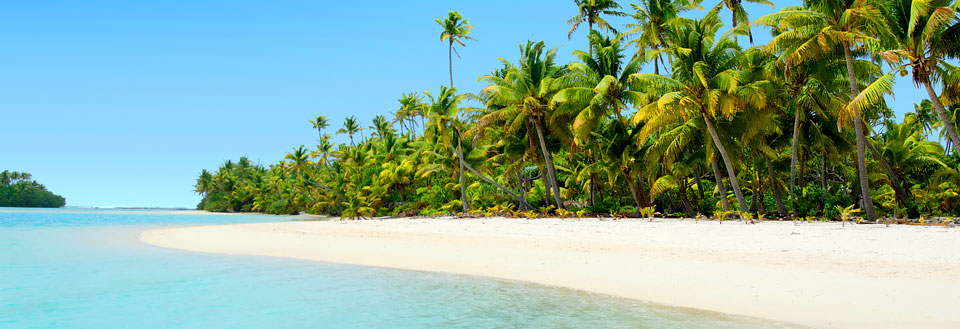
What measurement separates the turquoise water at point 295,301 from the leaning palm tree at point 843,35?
11.5m

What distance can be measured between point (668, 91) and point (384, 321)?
15051 millimetres

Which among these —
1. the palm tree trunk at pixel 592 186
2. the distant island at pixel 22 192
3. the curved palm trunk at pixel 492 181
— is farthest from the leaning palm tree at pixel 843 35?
the distant island at pixel 22 192

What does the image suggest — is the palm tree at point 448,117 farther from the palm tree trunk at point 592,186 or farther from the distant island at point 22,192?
the distant island at point 22,192

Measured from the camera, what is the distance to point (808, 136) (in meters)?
19.7

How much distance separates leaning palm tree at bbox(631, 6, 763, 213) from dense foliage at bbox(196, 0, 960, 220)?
5 cm

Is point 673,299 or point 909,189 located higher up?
point 909,189

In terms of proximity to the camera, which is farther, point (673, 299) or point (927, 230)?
point (927, 230)

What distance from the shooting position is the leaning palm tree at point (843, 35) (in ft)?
46.0

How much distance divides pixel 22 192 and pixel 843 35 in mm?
141507

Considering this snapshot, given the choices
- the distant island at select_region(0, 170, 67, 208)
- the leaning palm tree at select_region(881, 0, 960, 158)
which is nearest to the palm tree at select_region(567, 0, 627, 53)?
the leaning palm tree at select_region(881, 0, 960, 158)

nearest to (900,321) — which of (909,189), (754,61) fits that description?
(754,61)

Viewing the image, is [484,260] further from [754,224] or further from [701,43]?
[701,43]

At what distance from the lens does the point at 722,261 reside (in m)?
9.36

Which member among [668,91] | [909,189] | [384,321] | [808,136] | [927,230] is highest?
[668,91]
